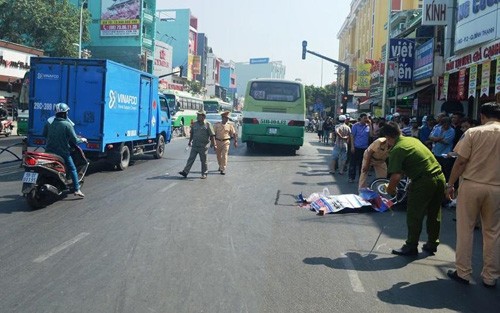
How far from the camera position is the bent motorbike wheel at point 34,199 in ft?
27.4

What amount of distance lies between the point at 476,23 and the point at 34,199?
40.3 feet

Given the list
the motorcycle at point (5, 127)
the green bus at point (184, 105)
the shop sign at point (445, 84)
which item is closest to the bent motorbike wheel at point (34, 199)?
the shop sign at point (445, 84)

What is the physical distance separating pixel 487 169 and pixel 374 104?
31.0 m

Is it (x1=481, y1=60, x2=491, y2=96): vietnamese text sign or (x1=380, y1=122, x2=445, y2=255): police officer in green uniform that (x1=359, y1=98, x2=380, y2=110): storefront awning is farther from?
(x1=380, y1=122, x2=445, y2=255): police officer in green uniform

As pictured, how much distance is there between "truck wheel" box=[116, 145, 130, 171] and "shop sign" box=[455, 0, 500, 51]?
33.2ft

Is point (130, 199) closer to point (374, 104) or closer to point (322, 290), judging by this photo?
point (322, 290)

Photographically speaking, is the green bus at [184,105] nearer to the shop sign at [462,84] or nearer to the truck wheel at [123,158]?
the truck wheel at [123,158]

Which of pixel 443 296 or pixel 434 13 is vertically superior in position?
pixel 434 13

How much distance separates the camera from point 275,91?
20.6 meters

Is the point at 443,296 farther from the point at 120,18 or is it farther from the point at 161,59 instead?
the point at 161,59

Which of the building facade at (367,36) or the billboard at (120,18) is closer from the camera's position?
the building facade at (367,36)

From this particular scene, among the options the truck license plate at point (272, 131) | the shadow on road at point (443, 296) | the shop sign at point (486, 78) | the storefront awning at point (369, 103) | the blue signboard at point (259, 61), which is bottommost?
the shadow on road at point (443, 296)

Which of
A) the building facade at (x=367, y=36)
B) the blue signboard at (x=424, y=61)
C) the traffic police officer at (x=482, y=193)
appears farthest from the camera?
the building facade at (x=367, y=36)

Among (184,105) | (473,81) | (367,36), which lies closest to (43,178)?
(473,81)
